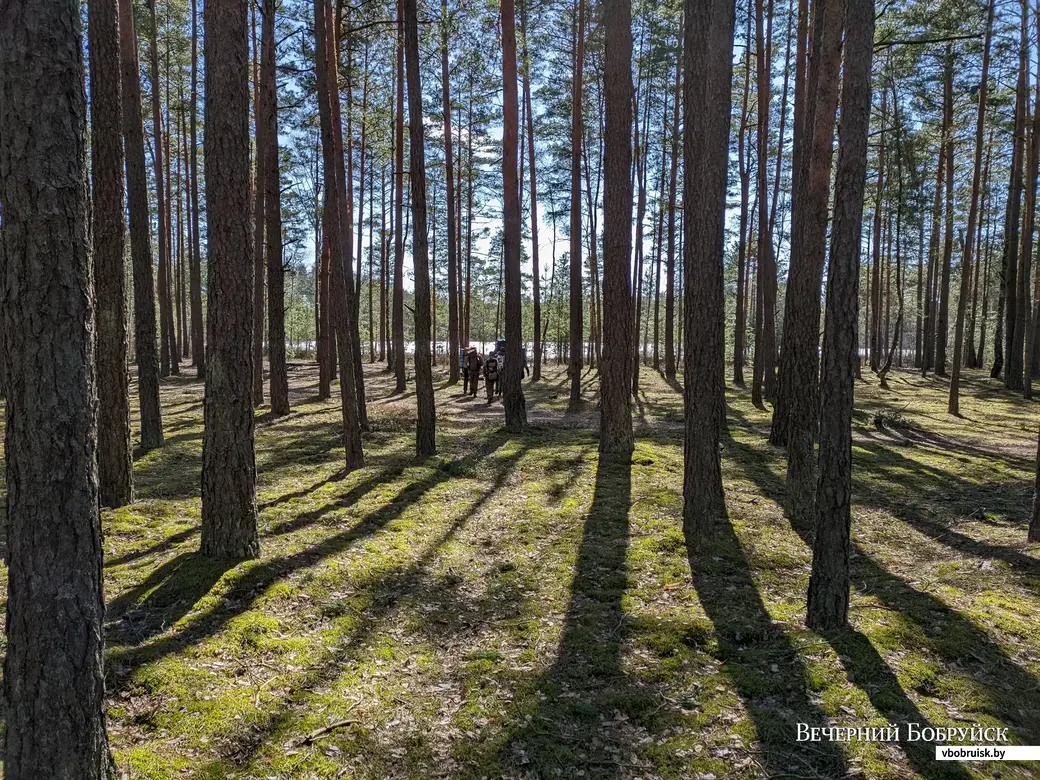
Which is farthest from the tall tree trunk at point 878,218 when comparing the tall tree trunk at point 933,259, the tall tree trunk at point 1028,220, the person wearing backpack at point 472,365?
the person wearing backpack at point 472,365

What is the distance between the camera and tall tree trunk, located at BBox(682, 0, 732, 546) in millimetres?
5449

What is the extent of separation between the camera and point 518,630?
4.18m

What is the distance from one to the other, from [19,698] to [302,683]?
1.48 meters

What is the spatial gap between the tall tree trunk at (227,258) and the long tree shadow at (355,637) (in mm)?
1462

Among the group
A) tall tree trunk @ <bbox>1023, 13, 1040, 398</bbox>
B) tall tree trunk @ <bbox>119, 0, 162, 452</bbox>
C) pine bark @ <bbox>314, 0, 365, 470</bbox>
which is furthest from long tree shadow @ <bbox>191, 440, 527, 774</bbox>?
tall tree trunk @ <bbox>1023, 13, 1040, 398</bbox>

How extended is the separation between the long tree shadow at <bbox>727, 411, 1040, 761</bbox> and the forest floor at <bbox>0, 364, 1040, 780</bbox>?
0.06 ft

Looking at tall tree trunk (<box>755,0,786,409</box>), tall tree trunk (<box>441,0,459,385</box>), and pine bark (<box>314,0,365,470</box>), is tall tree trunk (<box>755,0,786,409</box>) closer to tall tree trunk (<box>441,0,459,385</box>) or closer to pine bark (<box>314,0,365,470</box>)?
tall tree trunk (<box>441,0,459,385</box>)

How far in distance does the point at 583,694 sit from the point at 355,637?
5.15 ft

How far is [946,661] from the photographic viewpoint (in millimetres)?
3717

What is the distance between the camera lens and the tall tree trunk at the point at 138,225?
7922mm

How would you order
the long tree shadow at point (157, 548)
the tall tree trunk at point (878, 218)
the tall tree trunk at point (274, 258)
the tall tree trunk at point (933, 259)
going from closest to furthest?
the long tree shadow at point (157, 548)
the tall tree trunk at point (274, 258)
the tall tree trunk at point (933, 259)
the tall tree trunk at point (878, 218)

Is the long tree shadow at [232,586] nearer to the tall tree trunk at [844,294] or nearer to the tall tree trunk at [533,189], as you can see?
the tall tree trunk at [844,294]

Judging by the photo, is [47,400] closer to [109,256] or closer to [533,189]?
[109,256]

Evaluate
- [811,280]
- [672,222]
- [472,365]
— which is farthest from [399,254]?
[811,280]
